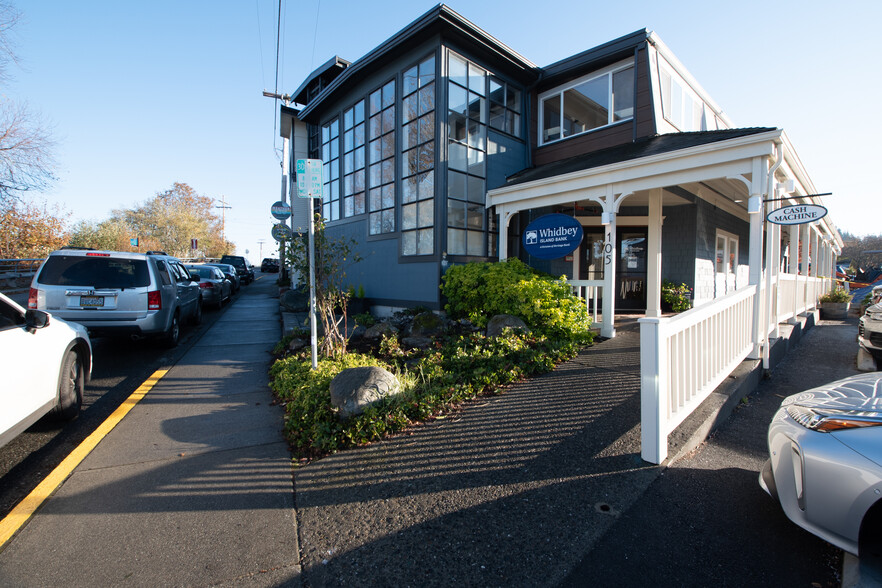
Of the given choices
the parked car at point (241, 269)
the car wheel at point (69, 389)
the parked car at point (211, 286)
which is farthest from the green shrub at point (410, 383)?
the parked car at point (241, 269)

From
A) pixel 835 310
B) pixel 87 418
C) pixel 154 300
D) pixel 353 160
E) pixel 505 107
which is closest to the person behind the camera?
pixel 87 418

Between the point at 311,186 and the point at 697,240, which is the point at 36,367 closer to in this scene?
the point at 311,186

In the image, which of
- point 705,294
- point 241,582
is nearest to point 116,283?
point 241,582

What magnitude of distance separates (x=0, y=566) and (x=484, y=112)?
10.00 m

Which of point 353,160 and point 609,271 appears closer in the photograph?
point 609,271

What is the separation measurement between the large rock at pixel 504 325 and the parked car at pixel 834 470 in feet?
13.2

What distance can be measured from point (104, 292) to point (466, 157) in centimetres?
714

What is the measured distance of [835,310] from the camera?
12.1 meters

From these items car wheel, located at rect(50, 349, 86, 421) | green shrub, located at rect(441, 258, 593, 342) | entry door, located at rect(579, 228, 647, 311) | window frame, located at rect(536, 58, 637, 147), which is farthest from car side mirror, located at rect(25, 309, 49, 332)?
entry door, located at rect(579, 228, 647, 311)

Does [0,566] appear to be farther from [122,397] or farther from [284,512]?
[122,397]

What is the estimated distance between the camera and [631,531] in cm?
245

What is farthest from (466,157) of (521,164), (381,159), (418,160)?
(381,159)

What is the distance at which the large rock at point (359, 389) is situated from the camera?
397cm

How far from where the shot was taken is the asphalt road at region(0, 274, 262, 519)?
3.25 meters
